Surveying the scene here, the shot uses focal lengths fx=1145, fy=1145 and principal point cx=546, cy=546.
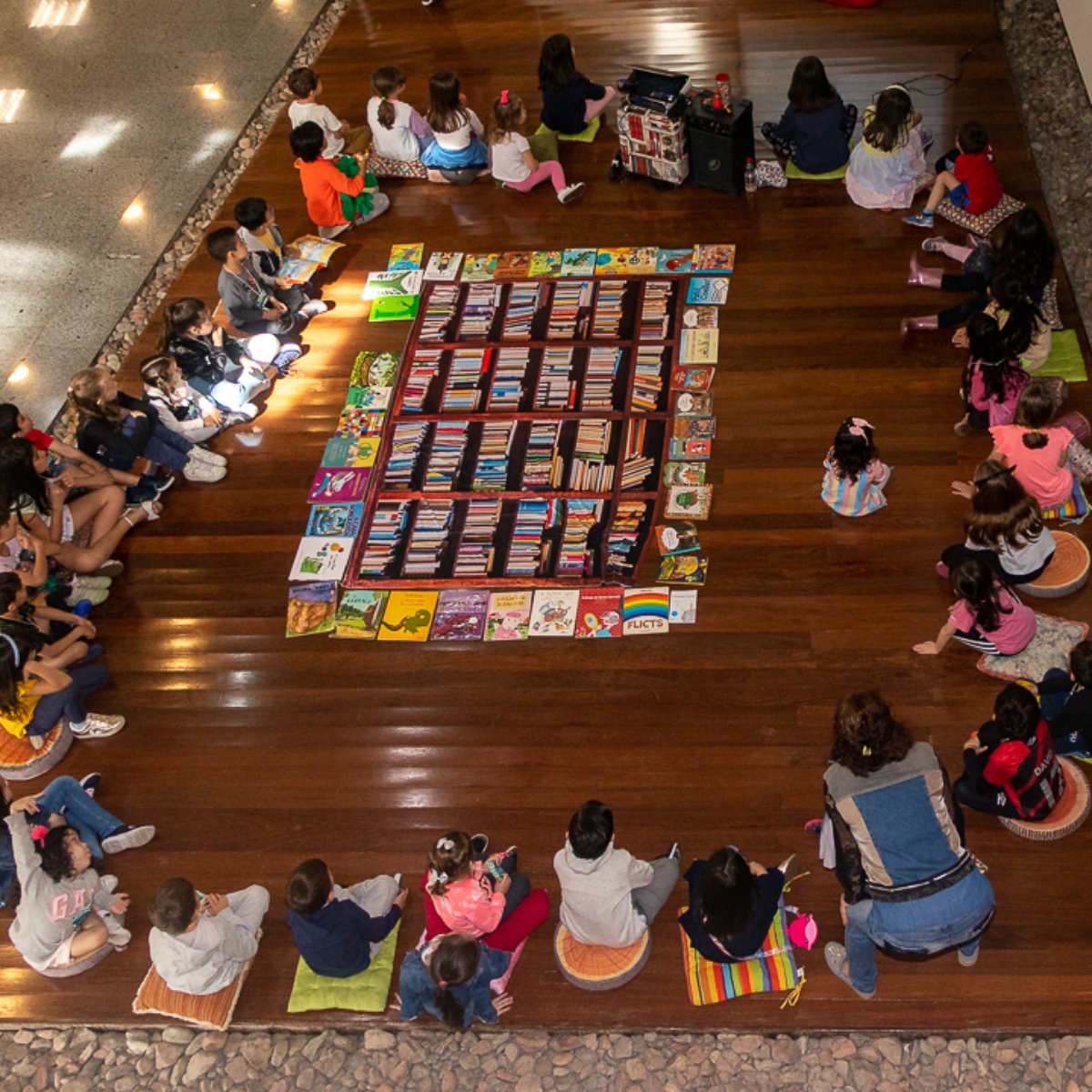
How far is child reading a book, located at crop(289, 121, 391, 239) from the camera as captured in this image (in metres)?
7.80

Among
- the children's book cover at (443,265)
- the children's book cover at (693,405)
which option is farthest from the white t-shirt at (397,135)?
the children's book cover at (693,405)

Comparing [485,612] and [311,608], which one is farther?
[311,608]

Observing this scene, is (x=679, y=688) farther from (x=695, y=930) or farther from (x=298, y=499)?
(x=298, y=499)

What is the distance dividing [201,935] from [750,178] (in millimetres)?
5894

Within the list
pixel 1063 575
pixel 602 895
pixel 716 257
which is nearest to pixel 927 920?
pixel 602 895

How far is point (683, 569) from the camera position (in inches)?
239

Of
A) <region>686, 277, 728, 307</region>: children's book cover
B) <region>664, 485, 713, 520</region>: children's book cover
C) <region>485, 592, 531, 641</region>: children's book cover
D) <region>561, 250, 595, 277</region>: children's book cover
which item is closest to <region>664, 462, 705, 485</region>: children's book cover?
<region>664, 485, 713, 520</region>: children's book cover

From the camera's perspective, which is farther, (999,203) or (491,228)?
(491,228)

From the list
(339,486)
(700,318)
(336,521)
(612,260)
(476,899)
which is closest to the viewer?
(476,899)

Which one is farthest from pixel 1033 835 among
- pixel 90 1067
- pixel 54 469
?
pixel 54 469

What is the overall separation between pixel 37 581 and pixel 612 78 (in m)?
5.62

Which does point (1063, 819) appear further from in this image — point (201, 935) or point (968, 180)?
point (968, 180)

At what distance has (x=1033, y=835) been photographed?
4848mm

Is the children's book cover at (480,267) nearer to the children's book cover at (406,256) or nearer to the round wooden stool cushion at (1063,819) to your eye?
the children's book cover at (406,256)
